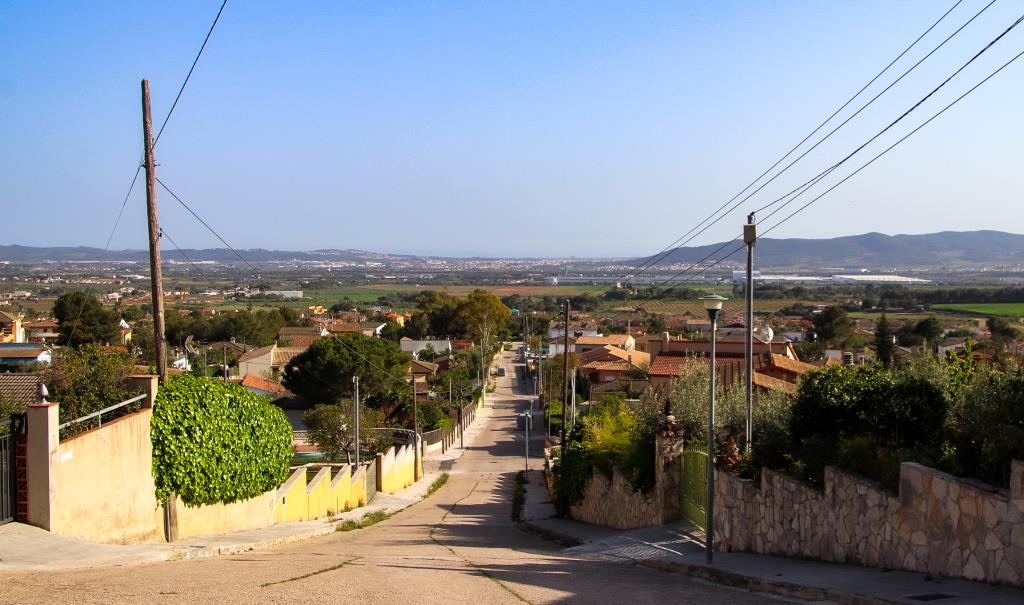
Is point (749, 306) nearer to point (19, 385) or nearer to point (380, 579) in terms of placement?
point (380, 579)

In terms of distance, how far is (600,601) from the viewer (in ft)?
30.5

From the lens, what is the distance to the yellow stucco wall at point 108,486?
12148 millimetres

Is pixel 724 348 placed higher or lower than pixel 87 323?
higher

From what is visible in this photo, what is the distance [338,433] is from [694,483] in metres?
24.6

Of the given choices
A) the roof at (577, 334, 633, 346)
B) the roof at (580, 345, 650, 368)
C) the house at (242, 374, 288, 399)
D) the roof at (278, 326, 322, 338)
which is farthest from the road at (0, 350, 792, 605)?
the roof at (278, 326, 322, 338)

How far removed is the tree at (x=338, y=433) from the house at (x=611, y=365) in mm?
22692

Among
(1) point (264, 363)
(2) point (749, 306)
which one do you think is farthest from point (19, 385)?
(1) point (264, 363)

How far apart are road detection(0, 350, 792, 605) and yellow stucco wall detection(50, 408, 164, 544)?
1719mm

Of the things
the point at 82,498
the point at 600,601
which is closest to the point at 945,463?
the point at 600,601

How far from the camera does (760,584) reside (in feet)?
35.2

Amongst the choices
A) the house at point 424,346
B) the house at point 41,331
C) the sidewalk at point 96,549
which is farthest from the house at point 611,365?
the sidewalk at point 96,549

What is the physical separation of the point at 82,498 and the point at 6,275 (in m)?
201

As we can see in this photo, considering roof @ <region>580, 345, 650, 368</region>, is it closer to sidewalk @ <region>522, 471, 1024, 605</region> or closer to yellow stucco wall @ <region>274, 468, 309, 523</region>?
yellow stucco wall @ <region>274, 468, 309, 523</region>

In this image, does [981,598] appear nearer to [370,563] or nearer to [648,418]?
[370,563]
